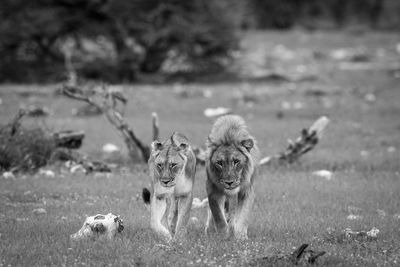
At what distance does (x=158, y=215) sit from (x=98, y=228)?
2.66ft

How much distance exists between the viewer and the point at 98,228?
32.4 ft

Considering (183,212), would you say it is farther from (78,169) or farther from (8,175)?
(78,169)

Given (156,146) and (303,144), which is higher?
(156,146)

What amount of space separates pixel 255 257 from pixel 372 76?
26.5 metres

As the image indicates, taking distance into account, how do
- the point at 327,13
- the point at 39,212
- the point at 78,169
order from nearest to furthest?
1. the point at 39,212
2. the point at 78,169
3. the point at 327,13

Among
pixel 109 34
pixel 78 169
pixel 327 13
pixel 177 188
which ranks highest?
pixel 177 188

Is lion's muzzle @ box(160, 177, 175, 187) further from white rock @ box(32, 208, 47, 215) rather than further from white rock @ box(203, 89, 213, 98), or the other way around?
white rock @ box(203, 89, 213, 98)

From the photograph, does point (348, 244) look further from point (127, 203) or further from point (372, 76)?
point (372, 76)

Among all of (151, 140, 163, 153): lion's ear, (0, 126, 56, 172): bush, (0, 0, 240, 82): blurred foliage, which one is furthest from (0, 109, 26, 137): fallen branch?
(0, 0, 240, 82): blurred foliage

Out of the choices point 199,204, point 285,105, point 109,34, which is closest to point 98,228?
point 199,204

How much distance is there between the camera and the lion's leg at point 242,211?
33.9ft

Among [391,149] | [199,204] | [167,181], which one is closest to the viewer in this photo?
[167,181]

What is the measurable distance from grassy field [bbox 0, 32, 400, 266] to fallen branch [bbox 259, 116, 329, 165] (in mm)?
295

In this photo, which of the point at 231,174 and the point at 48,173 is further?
the point at 48,173
